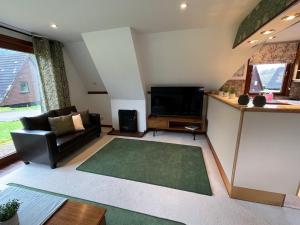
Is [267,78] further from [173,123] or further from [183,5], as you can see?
[183,5]

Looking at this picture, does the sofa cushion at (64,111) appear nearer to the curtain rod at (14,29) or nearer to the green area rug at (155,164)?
the green area rug at (155,164)

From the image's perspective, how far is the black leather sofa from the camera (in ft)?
8.12

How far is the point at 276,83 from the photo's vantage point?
390 centimetres

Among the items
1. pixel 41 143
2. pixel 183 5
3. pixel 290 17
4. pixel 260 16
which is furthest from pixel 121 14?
pixel 41 143

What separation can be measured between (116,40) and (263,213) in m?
3.49

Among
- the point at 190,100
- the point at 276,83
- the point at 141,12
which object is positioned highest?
the point at 141,12

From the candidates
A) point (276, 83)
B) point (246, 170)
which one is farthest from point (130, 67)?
point (276, 83)

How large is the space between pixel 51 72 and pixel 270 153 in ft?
14.3

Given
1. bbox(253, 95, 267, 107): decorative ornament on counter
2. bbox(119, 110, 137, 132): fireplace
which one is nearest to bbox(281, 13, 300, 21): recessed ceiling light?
bbox(253, 95, 267, 107): decorative ornament on counter

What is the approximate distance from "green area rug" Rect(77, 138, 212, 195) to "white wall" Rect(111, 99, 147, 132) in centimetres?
82

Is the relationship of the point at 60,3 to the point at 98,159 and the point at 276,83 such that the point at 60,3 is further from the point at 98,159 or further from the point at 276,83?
the point at 276,83

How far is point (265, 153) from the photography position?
1781 millimetres

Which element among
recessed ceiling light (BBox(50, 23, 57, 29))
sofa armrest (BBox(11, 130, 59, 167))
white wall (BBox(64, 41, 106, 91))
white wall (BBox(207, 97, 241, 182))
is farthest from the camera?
white wall (BBox(64, 41, 106, 91))

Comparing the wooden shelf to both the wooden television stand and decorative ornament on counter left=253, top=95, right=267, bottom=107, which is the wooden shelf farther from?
decorative ornament on counter left=253, top=95, right=267, bottom=107
